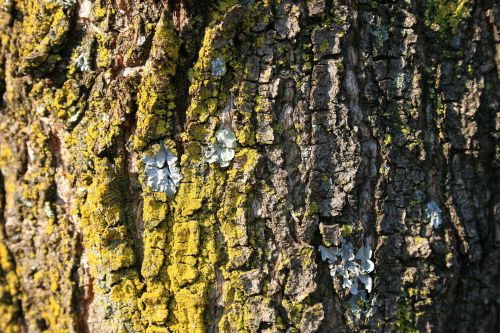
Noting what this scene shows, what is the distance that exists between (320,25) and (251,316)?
41.7 inches

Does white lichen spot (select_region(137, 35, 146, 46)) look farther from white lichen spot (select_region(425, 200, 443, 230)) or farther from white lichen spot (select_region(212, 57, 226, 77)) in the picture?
white lichen spot (select_region(425, 200, 443, 230))

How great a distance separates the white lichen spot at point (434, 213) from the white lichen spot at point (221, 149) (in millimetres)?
799

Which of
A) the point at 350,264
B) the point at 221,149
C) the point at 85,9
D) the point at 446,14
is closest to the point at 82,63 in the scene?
the point at 85,9

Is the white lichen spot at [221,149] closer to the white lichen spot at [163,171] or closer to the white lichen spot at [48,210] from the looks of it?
the white lichen spot at [163,171]

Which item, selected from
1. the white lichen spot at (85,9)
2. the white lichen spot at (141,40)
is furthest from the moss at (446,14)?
the white lichen spot at (85,9)

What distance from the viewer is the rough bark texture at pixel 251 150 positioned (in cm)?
160

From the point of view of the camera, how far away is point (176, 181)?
5.38 feet

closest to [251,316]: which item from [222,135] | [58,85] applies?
[222,135]

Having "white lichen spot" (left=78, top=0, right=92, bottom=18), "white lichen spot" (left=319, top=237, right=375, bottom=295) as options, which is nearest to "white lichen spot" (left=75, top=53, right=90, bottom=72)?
"white lichen spot" (left=78, top=0, right=92, bottom=18)

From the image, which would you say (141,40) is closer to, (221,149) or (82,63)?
(82,63)

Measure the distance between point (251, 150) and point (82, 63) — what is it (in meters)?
0.72

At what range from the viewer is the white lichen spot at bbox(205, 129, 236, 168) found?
5.30ft

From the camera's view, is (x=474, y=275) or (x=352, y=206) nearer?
(x=352, y=206)

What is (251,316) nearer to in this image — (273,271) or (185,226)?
(273,271)
